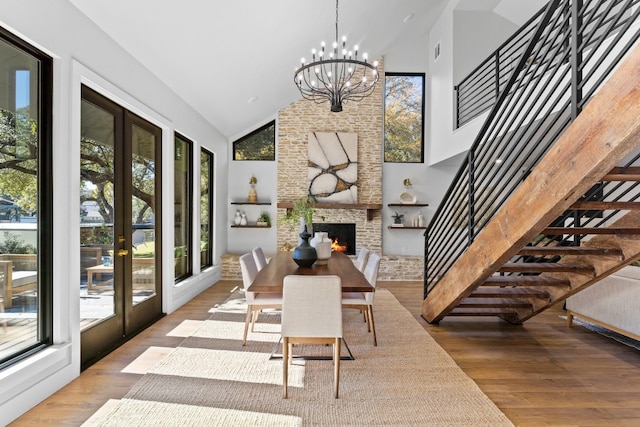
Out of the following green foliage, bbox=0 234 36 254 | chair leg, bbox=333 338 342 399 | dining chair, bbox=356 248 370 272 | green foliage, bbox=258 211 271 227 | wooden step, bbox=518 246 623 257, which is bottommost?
chair leg, bbox=333 338 342 399

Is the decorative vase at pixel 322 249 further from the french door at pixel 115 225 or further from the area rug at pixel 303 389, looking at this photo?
the french door at pixel 115 225

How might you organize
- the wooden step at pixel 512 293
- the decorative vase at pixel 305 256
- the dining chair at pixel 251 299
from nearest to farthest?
the dining chair at pixel 251 299 → the decorative vase at pixel 305 256 → the wooden step at pixel 512 293

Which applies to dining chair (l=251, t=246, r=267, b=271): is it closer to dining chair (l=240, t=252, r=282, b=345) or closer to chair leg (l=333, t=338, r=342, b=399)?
dining chair (l=240, t=252, r=282, b=345)

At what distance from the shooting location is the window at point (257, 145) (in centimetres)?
770

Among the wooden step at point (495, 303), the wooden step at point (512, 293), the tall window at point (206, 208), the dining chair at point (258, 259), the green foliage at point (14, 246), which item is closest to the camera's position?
the green foliage at point (14, 246)

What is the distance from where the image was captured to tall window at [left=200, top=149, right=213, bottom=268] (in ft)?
20.8

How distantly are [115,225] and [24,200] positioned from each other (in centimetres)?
113

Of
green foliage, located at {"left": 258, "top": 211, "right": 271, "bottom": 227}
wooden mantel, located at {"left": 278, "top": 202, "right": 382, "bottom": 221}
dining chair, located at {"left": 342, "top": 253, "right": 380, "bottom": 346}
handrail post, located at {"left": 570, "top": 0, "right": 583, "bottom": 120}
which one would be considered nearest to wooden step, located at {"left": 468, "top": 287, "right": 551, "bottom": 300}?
dining chair, located at {"left": 342, "top": 253, "right": 380, "bottom": 346}

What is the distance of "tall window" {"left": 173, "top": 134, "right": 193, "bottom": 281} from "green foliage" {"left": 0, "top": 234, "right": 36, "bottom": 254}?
252 centimetres

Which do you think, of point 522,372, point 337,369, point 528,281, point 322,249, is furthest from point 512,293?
point 337,369

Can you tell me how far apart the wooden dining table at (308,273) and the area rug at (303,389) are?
0.67 meters

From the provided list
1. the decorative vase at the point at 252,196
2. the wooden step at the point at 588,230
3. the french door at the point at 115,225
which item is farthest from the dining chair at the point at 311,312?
the decorative vase at the point at 252,196

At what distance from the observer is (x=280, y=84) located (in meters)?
6.20

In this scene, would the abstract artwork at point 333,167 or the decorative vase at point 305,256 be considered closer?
the decorative vase at point 305,256
